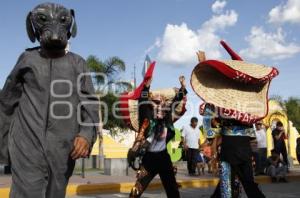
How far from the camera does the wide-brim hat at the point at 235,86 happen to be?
21.0ft

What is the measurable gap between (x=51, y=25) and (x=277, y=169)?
11086 mm

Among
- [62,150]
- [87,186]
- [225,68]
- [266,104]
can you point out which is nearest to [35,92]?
[62,150]

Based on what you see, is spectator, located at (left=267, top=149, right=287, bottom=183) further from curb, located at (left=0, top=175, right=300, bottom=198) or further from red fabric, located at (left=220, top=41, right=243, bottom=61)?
red fabric, located at (left=220, top=41, right=243, bottom=61)

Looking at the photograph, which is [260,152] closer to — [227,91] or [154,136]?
[154,136]

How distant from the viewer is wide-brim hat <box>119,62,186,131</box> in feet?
24.4

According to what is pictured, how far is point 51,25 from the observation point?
3.95 metres

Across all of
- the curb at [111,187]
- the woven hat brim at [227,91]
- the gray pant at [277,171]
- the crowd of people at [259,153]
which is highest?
the woven hat brim at [227,91]

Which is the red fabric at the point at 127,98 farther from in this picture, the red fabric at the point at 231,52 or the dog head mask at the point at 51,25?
the dog head mask at the point at 51,25

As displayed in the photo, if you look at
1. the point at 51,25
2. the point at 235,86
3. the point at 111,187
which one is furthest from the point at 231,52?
the point at 111,187

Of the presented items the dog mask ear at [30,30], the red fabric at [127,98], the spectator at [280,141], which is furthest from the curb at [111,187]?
the dog mask ear at [30,30]

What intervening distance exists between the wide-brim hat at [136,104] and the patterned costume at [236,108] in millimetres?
762

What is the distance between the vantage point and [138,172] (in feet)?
24.0

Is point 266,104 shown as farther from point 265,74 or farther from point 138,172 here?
point 138,172

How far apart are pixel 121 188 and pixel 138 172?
4.51 m
